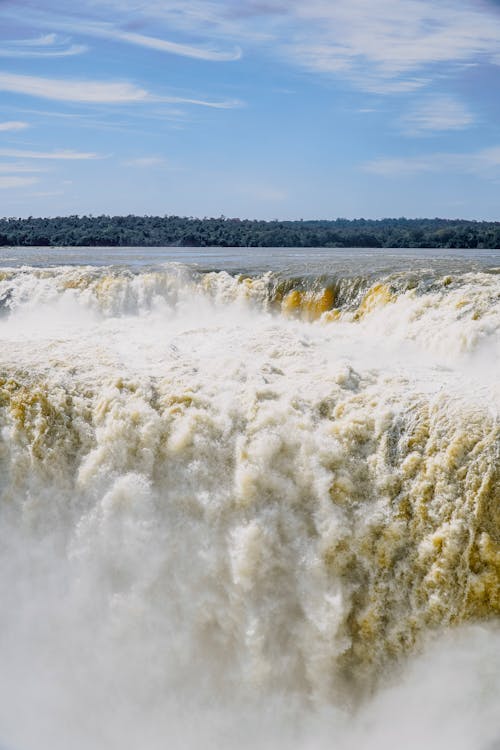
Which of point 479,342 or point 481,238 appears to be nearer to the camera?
point 479,342

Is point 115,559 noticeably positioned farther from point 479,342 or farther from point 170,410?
point 479,342

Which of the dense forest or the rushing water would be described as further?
the dense forest

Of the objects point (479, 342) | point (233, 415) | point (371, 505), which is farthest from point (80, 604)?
point (479, 342)

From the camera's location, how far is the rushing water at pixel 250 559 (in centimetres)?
637

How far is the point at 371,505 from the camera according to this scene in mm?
6875

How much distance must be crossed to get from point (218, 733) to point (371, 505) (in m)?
2.40

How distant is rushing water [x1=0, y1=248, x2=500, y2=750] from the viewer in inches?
251

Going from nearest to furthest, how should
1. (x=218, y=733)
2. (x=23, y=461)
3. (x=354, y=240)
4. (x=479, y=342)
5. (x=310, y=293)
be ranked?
(x=218, y=733)
(x=23, y=461)
(x=479, y=342)
(x=310, y=293)
(x=354, y=240)

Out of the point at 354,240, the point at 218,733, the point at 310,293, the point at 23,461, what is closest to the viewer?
the point at 218,733

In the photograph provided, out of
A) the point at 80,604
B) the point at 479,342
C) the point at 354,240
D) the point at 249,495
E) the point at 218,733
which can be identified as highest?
the point at 354,240

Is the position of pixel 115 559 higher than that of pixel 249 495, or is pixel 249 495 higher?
pixel 249 495

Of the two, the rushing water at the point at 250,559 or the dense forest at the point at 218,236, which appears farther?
the dense forest at the point at 218,236

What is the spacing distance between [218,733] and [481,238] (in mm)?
30574

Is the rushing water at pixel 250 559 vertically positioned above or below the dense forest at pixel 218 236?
below
